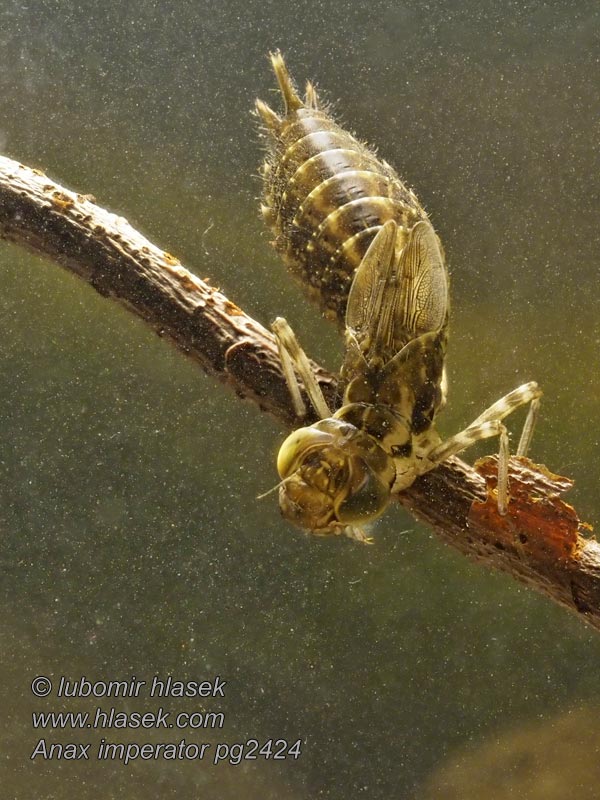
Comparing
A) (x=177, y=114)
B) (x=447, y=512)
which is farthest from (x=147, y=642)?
(x=177, y=114)

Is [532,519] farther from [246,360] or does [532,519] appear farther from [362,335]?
[246,360]

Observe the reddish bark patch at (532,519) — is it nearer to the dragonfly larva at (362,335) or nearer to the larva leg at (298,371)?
the dragonfly larva at (362,335)

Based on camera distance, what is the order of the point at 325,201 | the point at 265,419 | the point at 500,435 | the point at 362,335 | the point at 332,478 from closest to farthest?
1. the point at 332,478
2. the point at 500,435
3. the point at 362,335
4. the point at 325,201
5. the point at 265,419

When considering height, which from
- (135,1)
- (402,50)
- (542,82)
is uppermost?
(542,82)

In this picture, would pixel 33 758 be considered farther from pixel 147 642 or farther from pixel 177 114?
pixel 177 114

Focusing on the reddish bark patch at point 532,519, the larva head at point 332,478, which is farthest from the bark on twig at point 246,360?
the larva head at point 332,478

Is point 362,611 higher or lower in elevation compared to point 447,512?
lower

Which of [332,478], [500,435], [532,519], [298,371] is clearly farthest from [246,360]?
[532,519]
